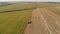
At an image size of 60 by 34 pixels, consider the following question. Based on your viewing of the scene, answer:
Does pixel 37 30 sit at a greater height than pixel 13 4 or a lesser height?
lesser

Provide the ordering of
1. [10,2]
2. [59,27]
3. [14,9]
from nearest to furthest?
[59,27] → [14,9] → [10,2]

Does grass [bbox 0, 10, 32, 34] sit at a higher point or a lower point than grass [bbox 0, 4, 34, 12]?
lower

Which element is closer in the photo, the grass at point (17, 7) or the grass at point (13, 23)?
the grass at point (13, 23)

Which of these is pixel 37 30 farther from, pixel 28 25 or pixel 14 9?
pixel 14 9

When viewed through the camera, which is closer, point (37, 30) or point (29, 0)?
point (37, 30)

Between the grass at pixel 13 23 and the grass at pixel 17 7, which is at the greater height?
the grass at pixel 17 7

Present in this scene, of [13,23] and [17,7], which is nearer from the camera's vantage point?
[13,23]

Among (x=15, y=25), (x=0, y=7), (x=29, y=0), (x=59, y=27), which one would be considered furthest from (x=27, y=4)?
(x=59, y=27)

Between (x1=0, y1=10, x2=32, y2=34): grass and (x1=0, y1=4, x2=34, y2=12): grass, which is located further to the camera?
(x1=0, y1=4, x2=34, y2=12): grass
